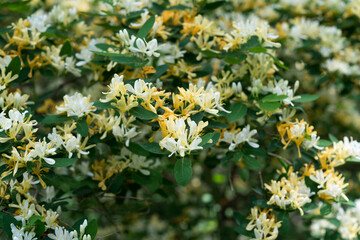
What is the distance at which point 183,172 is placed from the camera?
1421 millimetres

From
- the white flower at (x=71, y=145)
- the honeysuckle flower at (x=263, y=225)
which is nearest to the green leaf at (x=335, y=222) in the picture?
the honeysuckle flower at (x=263, y=225)

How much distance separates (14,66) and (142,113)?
79 centimetres

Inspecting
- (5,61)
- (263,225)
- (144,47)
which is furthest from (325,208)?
(5,61)

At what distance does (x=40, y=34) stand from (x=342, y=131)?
10.7 feet

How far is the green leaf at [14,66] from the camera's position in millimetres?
1830

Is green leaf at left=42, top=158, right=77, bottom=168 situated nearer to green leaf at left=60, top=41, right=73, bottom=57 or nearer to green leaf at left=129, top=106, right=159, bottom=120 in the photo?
green leaf at left=129, top=106, right=159, bottom=120

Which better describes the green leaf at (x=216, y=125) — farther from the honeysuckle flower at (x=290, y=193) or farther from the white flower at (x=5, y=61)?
the white flower at (x=5, y=61)

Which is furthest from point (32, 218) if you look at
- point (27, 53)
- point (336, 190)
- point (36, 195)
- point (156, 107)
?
point (336, 190)

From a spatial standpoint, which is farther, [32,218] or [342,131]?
[342,131]

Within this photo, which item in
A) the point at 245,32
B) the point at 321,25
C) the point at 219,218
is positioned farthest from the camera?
the point at 219,218

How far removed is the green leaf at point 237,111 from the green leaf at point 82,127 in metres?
0.67

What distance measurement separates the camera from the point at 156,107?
157 cm

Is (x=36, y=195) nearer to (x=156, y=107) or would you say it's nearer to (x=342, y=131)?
(x=156, y=107)

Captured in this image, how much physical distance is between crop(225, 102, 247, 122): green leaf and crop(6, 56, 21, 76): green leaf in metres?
1.07
